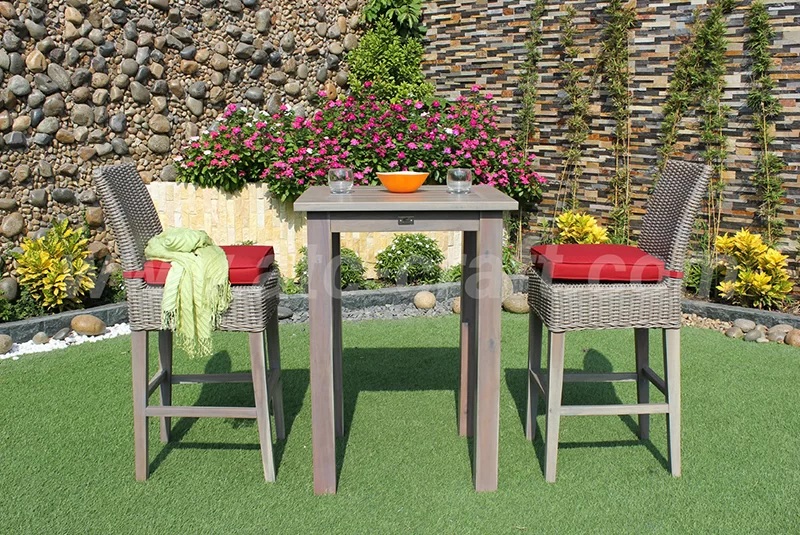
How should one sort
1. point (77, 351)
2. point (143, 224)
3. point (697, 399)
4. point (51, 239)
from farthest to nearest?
point (51, 239)
point (77, 351)
point (697, 399)
point (143, 224)

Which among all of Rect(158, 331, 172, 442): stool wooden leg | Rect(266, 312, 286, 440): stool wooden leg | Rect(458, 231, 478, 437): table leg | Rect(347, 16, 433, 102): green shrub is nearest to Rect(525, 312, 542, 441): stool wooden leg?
Rect(458, 231, 478, 437): table leg

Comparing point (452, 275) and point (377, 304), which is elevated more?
point (452, 275)

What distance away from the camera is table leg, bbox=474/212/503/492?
2.79 m

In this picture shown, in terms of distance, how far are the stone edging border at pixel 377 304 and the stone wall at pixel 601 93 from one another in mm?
618

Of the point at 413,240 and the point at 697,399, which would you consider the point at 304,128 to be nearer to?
the point at 413,240

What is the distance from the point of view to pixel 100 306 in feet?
17.3

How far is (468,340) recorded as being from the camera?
342 centimetres

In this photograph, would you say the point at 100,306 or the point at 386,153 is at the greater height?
the point at 386,153

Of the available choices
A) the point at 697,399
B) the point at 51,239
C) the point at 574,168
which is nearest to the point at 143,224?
the point at 51,239

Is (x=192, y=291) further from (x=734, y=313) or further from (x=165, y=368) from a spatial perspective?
(x=734, y=313)

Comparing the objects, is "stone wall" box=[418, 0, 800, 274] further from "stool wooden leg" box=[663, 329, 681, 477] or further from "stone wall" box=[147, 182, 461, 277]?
"stool wooden leg" box=[663, 329, 681, 477]

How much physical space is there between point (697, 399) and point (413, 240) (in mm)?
2732

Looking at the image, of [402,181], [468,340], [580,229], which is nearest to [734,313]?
[580,229]

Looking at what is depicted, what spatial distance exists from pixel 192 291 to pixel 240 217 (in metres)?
3.19
